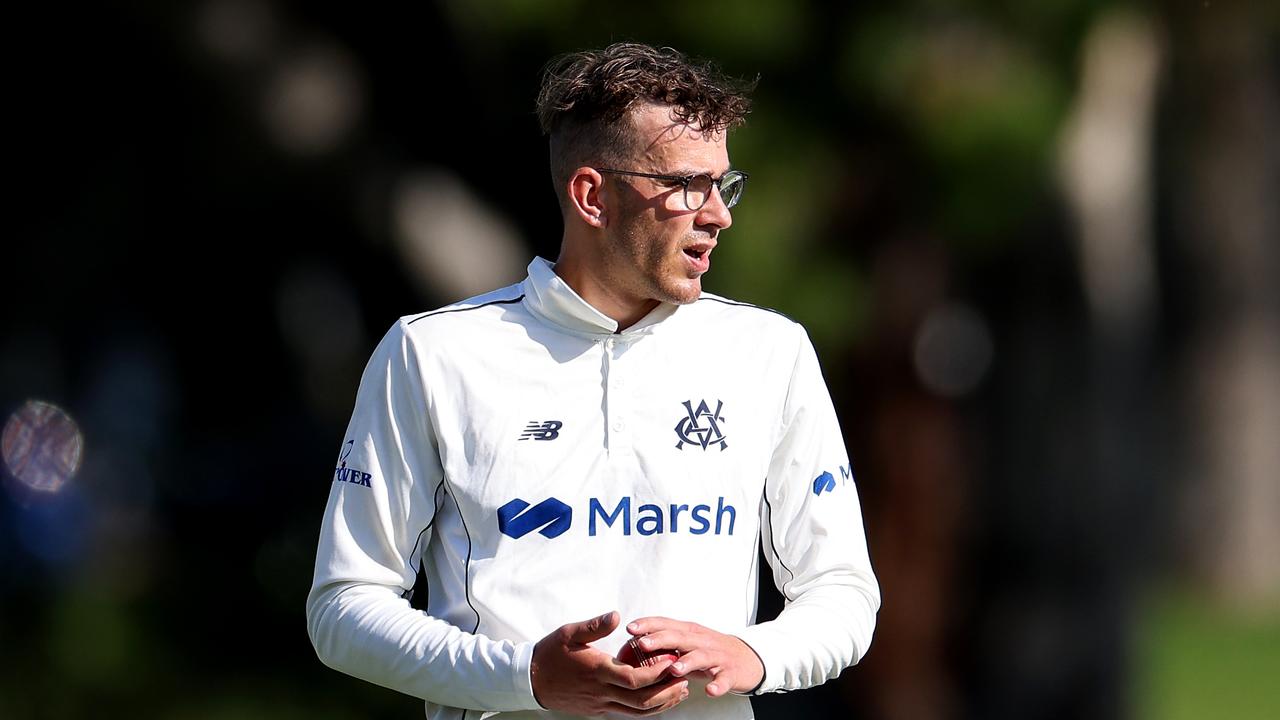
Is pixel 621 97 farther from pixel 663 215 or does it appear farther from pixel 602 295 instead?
pixel 602 295

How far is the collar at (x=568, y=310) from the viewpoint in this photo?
112 inches

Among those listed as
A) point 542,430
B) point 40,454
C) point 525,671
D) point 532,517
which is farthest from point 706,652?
point 40,454

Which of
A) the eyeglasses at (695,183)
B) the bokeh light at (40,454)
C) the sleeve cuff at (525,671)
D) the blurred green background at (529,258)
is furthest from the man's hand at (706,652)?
the bokeh light at (40,454)

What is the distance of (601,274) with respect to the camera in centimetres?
286

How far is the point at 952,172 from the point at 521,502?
462cm

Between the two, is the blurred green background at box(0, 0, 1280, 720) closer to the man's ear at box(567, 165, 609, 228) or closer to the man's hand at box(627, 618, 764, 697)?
the man's ear at box(567, 165, 609, 228)

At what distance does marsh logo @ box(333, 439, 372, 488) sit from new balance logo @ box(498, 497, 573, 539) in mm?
232

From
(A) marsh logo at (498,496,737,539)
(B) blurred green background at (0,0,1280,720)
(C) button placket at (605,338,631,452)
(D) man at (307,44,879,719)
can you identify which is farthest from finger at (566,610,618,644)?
(B) blurred green background at (0,0,1280,720)

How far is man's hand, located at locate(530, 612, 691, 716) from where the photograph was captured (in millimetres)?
2465

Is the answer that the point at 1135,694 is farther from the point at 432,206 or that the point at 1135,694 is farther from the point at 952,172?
the point at 432,206

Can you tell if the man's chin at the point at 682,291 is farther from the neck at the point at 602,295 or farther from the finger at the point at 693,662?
the finger at the point at 693,662

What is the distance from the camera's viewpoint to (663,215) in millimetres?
2797

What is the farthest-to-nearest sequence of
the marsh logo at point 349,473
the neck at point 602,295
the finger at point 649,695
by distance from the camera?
the neck at point 602,295
the marsh logo at point 349,473
the finger at point 649,695

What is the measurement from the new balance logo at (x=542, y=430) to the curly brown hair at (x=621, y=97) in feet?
1.31
